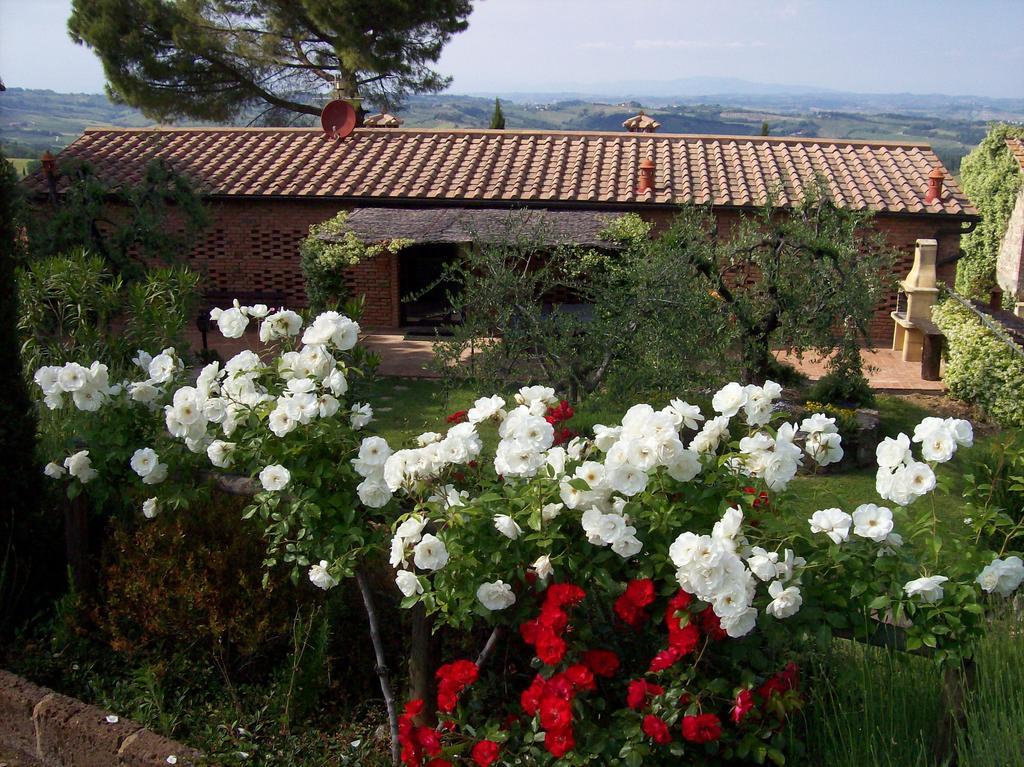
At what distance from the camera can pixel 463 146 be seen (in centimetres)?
1812

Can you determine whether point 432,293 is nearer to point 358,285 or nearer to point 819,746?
point 358,285

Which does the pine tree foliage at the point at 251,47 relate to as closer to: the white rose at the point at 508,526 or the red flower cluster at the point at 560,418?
the red flower cluster at the point at 560,418

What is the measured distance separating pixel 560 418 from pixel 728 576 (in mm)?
1203

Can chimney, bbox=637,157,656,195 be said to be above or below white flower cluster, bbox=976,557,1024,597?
above

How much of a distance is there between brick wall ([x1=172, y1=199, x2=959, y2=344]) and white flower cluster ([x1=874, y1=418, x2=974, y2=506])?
13.1m

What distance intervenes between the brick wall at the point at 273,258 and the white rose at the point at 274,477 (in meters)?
12.8

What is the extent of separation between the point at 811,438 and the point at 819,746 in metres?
0.97

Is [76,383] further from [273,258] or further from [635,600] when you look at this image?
[273,258]

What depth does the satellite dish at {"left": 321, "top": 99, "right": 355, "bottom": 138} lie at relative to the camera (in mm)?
18625

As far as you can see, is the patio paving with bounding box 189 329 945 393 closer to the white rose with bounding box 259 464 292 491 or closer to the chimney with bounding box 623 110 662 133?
the chimney with bounding box 623 110 662 133

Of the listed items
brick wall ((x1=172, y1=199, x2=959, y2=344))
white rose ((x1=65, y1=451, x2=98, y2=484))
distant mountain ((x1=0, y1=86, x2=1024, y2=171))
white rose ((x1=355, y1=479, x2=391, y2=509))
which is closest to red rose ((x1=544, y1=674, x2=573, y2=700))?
white rose ((x1=355, y1=479, x2=391, y2=509))

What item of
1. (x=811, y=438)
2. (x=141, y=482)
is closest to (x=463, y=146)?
(x=141, y=482)

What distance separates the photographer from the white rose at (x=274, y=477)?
11.2ft

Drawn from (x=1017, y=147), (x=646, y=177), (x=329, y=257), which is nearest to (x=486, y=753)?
(x=329, y=257)
